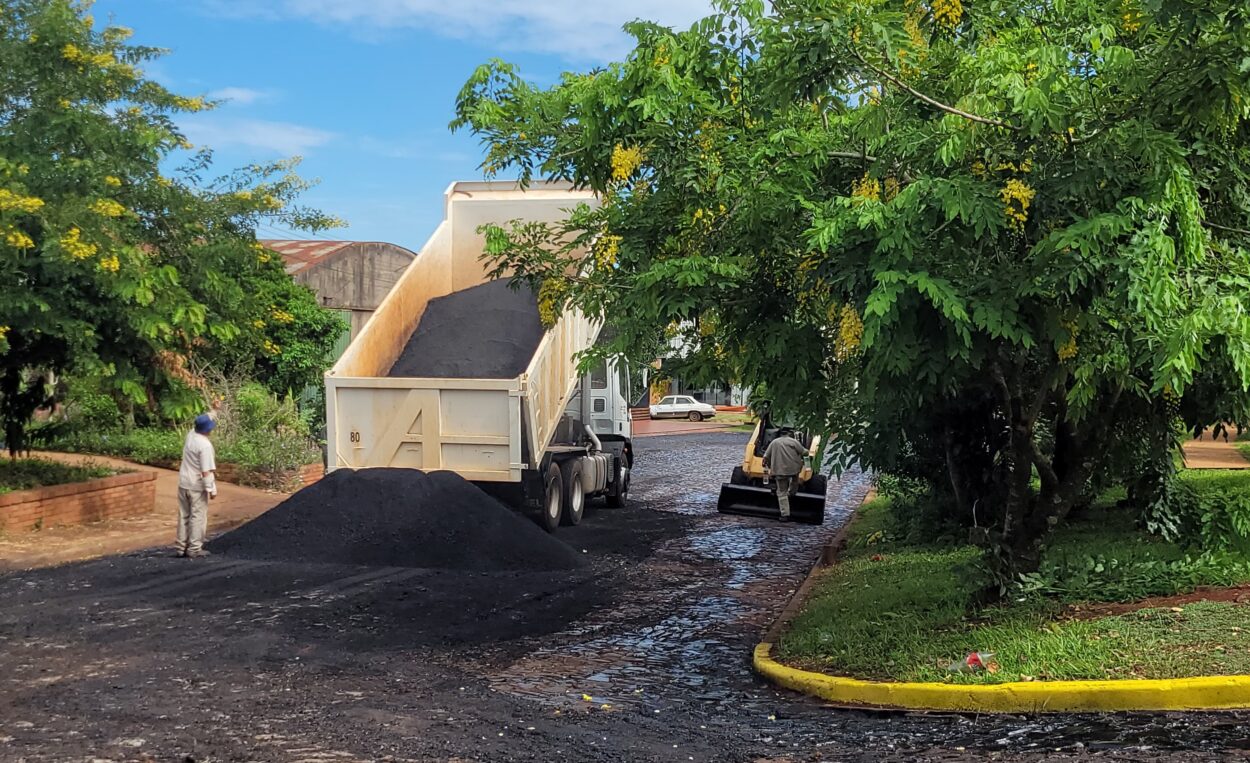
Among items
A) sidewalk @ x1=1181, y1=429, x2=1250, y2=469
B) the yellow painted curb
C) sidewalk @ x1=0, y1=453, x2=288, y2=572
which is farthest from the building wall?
the yellow painted curb

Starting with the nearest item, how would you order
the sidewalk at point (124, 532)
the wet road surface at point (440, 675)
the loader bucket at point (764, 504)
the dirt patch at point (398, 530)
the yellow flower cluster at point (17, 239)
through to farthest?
the wet road surface at point (440, 675) < the yellow flower cluster at point (17, 239) < the dirt patch at point (398, 530) < the sidewalk at point (124, 532) < the loader bucket at point (764, 504)

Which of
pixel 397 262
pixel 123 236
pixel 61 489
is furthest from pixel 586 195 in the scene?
pixel 397 262

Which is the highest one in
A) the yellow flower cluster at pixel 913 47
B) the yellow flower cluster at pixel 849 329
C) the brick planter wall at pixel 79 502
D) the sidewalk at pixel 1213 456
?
the yellow flower cluster at pixel 913 47

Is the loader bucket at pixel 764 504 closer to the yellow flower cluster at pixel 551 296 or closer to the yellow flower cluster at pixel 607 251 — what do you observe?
the yellow flower cluster at pixel 551 296

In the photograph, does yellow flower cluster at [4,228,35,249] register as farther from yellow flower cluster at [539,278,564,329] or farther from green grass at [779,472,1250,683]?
green grass at [779,472,1250,683]

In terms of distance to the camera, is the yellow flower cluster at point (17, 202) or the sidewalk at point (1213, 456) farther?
the sidewalk at point (1213, 456)

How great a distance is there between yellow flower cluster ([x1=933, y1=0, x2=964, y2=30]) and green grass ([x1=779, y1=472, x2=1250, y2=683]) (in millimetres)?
3989

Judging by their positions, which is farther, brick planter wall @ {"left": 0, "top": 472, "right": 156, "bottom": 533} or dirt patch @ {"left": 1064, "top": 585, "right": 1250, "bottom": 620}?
brick planter wall @ {"left": 0, "top": 472, "right": 156, "bottom": 533}

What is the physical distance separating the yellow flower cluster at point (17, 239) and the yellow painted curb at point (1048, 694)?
8.61 m

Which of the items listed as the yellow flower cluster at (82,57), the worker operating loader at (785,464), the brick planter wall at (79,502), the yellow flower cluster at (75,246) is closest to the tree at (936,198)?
the yellow flower cluster at (75,246)

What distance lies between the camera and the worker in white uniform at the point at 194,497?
1215 cm

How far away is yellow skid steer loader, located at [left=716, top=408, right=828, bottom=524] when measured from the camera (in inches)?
659

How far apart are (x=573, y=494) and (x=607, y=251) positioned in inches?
296

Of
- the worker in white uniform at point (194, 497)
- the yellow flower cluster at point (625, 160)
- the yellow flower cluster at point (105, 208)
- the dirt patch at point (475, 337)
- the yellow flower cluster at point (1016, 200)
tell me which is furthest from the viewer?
the dirt patch at point (475, 337)
